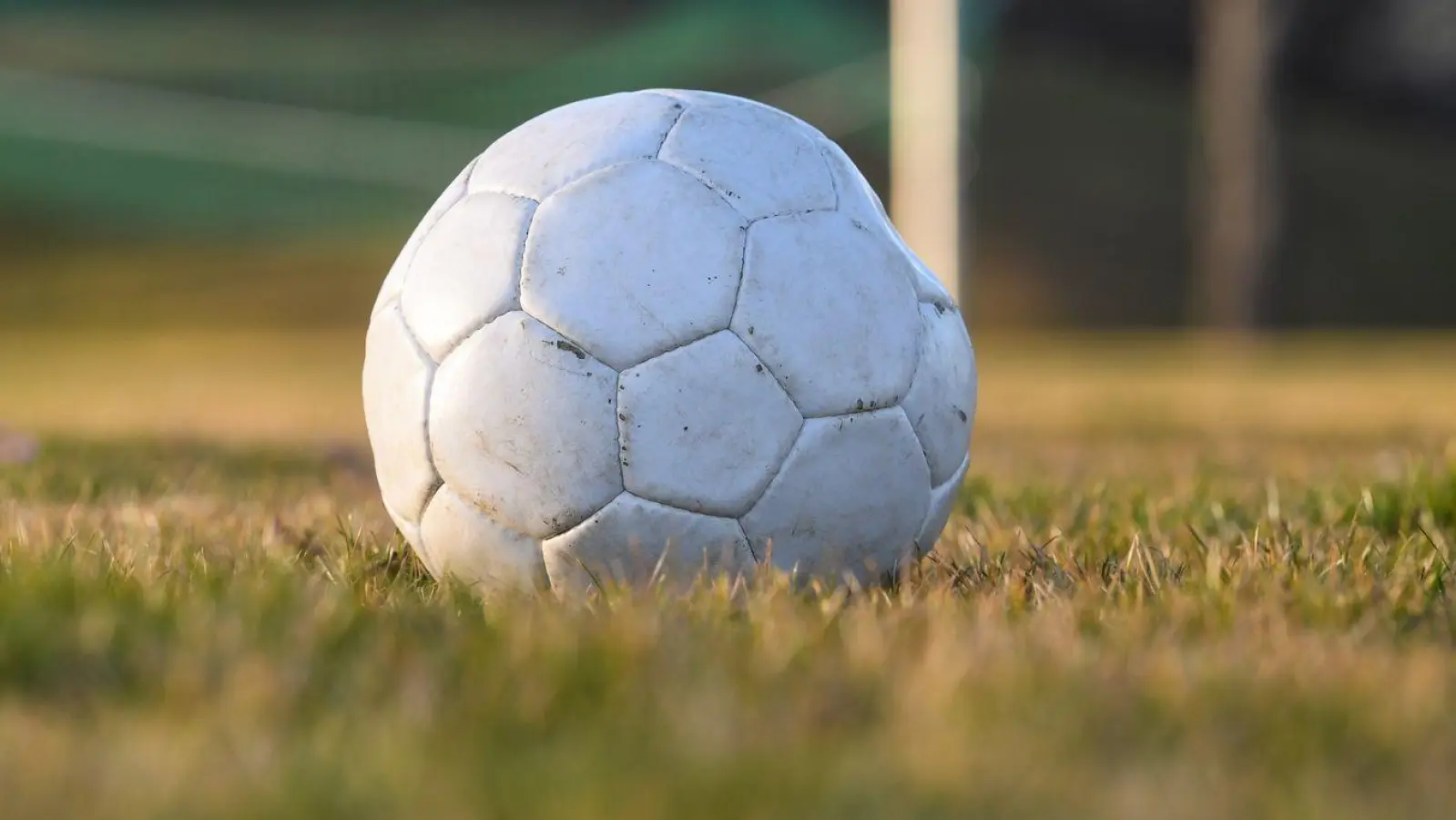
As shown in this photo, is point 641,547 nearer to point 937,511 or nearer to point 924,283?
point 937,511

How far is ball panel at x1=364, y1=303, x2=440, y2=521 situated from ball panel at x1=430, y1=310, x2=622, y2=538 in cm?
9

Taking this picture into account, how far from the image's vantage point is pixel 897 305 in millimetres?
2820

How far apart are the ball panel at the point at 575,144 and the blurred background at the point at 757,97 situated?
9.87 metres

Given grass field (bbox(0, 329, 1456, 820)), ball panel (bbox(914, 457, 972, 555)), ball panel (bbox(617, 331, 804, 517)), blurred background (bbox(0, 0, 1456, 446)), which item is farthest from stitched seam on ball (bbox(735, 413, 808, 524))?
blurred background (bbox(0, 0, 1456, 446))

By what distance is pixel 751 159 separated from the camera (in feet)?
9.32

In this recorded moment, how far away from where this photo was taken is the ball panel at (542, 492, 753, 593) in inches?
104

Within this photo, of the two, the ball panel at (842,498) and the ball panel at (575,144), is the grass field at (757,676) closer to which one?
the ball panel at (842,498)

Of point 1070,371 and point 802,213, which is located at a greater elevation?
point 802,213

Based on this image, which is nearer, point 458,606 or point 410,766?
point 410,766

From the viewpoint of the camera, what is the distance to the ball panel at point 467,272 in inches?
108

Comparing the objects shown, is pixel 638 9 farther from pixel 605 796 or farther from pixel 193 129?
pixel 605 796

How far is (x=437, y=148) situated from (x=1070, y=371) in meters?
10.4

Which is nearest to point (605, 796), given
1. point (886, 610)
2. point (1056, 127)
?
point (886, 610)

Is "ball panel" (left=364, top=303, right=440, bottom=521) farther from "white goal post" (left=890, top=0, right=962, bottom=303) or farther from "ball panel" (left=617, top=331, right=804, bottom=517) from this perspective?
"white goal post" (left=890, top=0, right=962, bottom=303)
